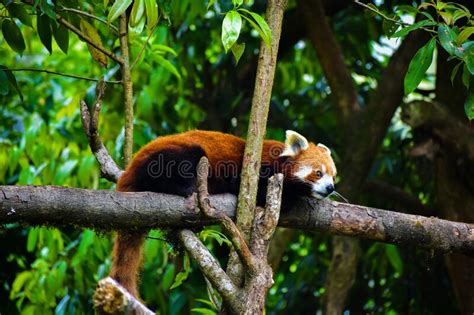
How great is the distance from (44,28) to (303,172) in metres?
1.89

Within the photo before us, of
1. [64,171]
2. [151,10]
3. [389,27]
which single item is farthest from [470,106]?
[64,171]

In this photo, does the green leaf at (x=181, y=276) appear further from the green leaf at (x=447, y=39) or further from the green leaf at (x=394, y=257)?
the green leaf at (x=394, y=257)

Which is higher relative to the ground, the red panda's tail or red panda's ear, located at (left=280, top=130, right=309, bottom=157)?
red panda's ear, located at (left=280, top=130, right=309, bottom=157)

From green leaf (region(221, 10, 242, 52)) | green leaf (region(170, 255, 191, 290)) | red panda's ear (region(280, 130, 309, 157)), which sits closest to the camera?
green leaf (region(221, 10, 242, 52))

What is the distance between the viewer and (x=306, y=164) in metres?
4.30

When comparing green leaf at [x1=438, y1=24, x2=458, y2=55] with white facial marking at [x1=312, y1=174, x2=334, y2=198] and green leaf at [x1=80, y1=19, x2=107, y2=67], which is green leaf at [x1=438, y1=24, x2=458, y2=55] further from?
green leaf at [x1=80, y1=19, x2=107, y2=67]

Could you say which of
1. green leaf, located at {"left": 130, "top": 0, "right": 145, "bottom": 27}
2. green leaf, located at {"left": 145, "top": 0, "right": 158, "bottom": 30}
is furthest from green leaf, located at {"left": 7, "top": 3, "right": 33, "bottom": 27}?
green leaf, located at {"left": 145, "top": 0, "right": 158, "bottom": 30}

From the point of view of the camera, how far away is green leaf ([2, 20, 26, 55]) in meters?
3.60

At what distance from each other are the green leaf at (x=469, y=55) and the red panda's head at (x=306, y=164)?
1.36 meters

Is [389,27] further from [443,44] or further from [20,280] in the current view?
[20,280]

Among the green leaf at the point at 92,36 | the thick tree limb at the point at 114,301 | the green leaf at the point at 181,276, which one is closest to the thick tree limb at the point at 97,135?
the green leaf at the point at 92,36

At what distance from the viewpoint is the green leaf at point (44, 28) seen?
3555 mm

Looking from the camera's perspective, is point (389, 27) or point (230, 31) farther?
point (389, 27)

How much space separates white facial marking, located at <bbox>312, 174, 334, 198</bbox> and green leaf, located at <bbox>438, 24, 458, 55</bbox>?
133 cm
